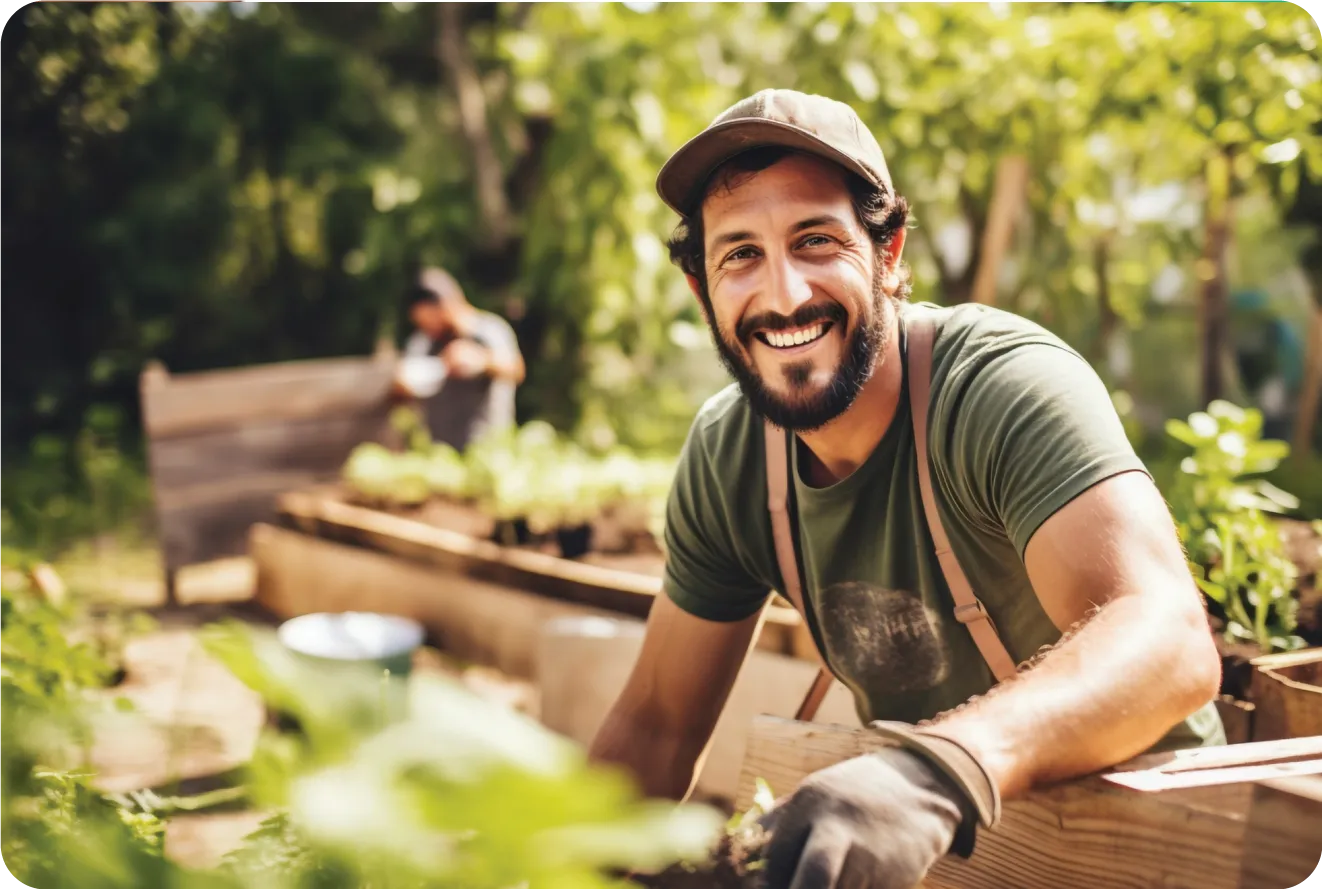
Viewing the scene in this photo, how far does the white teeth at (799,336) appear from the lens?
5.33 feet

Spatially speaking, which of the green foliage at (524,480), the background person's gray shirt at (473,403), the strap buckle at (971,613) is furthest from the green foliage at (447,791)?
the background person's gray shirt at (473,403)

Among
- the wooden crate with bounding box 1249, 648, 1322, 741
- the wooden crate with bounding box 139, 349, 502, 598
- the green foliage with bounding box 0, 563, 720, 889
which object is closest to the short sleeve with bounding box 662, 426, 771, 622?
the wooden crate with bounding box 1249, 648, 1322, 741

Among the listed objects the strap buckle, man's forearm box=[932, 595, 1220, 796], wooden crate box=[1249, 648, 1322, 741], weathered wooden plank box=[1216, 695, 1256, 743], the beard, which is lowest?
weathered wooden plank box=[1216, 695, 1256, 743]

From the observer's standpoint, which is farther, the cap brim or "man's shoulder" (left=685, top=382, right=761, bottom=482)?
"man's shoulder" (left=685, top=382, right=761, bottom=482)

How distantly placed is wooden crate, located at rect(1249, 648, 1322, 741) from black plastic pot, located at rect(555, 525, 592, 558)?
8.96ft

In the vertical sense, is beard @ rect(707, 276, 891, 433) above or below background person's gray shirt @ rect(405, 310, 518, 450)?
above

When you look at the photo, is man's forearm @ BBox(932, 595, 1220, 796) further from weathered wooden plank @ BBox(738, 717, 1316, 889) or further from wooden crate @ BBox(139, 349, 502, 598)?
wooden crate @ BBox(139, 349, 502, 598)

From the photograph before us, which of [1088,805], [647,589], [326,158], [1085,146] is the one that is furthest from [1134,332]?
[326,158]

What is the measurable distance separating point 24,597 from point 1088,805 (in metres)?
2.11

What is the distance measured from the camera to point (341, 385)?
5742mm

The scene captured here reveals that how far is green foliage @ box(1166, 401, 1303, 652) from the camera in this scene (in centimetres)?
192

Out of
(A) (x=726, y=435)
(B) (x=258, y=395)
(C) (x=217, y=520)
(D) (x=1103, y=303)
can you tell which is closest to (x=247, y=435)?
Result: (B) (x=258, y=395)

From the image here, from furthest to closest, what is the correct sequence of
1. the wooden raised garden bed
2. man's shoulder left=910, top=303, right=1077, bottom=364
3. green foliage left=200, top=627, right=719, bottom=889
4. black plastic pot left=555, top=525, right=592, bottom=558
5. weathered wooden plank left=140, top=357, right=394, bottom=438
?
weathered wooden plank left=140, top=357, right=394, bottom=438 → black plastic pot left=555, top=525, right=592, bottom=558 → the wooden raised garden bed → man's shoulder left=910, top=303, right=1077, bottom=364 → green foliage left=200, top=627, right=719, bottom=889

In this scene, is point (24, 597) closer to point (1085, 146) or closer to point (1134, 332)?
point (1085, 146)
